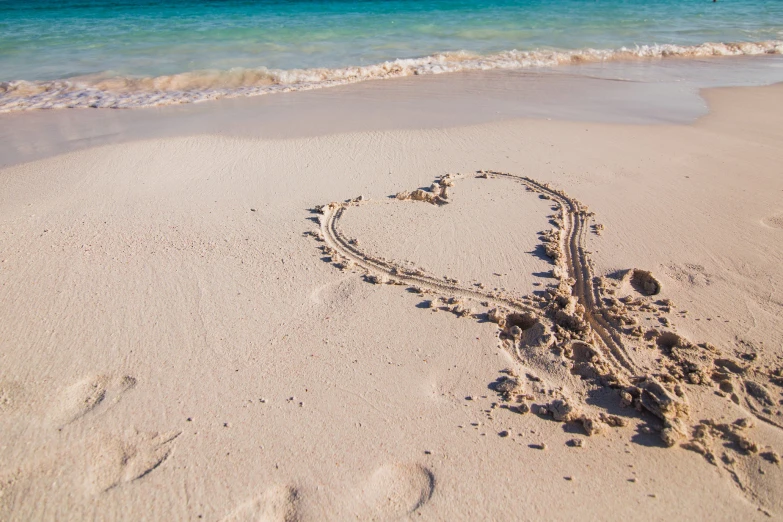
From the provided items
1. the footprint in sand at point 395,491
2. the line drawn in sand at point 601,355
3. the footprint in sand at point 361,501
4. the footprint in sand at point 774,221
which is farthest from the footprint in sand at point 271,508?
the footprint in sand at point 774,221

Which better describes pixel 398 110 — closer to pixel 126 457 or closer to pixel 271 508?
pixel 126 457

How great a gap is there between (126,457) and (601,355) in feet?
7.44

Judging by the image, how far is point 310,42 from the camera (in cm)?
1166

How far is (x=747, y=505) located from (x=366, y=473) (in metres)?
1.48

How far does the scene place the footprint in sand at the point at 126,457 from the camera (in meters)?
2.02

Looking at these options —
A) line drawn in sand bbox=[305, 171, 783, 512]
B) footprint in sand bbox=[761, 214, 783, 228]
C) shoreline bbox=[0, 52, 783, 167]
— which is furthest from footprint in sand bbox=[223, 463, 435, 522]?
shoreline bbox=[0, 52, 783, 167]

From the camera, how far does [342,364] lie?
2.59 meters

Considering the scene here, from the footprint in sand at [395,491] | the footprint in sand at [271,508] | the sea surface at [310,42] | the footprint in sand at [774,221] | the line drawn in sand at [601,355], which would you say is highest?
the sea surface at [310,42]

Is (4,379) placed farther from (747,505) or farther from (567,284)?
(747,505)

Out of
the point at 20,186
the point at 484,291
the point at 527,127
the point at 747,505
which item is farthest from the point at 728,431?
the point at 20,186

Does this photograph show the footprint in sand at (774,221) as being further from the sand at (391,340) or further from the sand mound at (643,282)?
the sand mound at (643,282)

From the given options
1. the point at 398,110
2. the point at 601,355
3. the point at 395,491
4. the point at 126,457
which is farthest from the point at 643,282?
the point at 398,110

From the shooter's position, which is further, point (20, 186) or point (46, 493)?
point (20, 186)

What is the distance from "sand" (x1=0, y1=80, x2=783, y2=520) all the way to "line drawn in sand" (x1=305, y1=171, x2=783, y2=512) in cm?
1
